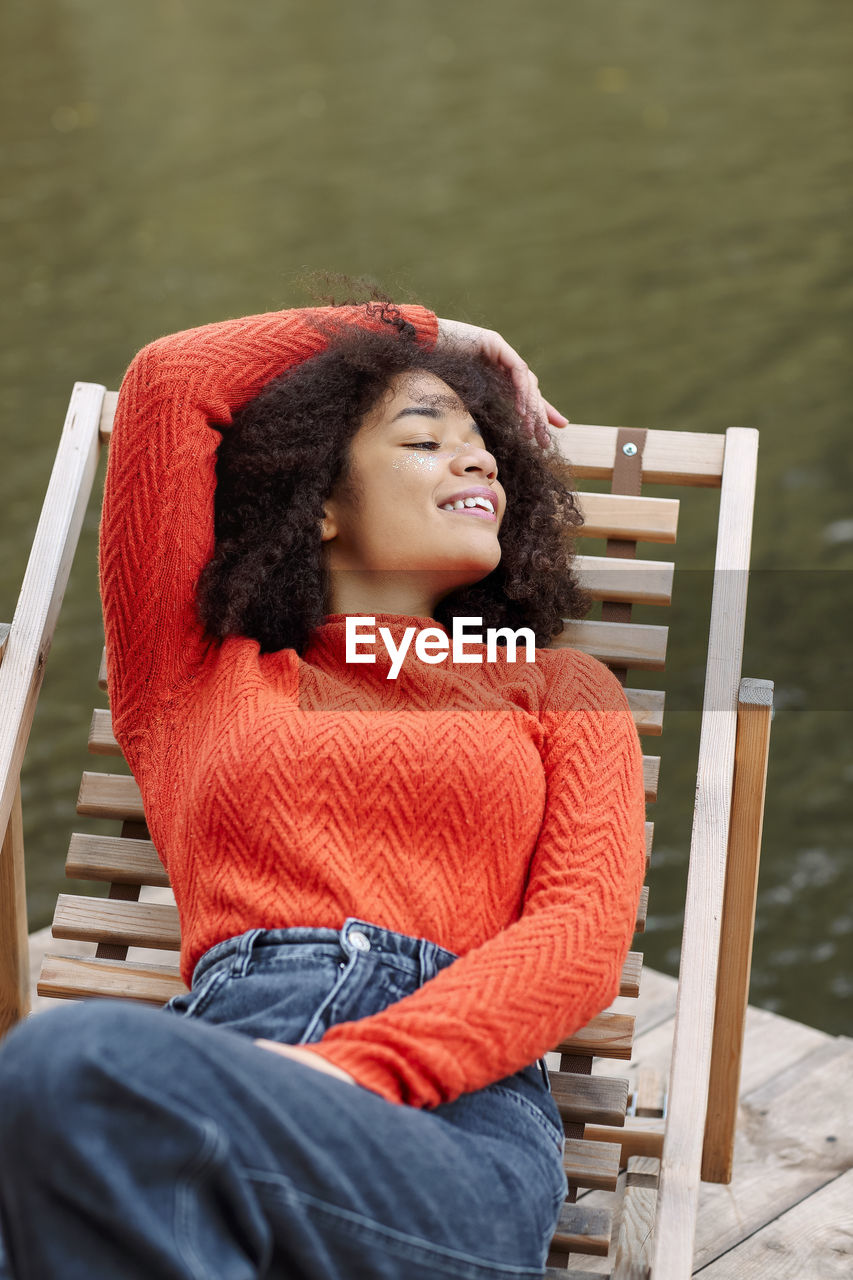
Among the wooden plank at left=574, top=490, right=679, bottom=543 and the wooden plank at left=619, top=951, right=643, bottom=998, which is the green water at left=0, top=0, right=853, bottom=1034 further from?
the wooden plank at left=619, top=951, right=643, bottom=998

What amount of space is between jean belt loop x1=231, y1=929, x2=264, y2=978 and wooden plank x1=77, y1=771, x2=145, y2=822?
914mm

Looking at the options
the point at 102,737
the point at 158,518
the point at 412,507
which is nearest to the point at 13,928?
the point at 102,737

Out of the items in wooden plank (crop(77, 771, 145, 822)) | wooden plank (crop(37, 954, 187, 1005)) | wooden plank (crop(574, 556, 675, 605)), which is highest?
wooden plank (crop(574, 556, 675, 605))

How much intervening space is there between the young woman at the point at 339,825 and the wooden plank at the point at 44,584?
0.41 m

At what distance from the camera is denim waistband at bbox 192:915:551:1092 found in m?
1.90

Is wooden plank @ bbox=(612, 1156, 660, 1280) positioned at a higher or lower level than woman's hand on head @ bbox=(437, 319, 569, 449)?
lower

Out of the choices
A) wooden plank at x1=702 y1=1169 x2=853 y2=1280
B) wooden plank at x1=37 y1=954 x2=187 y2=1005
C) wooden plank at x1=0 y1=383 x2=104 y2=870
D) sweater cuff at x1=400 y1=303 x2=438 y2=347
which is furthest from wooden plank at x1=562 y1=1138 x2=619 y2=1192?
sweater cuff at x1=400 y1=303 x2=438 y2=347

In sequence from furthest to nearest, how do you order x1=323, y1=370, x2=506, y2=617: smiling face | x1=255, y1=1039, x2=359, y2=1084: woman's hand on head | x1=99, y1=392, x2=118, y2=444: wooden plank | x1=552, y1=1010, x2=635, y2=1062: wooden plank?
x1=99, y1=392, x2=118, y2=444: wooden plank, x1=552, y1=1010, x2=635, y2=1062: wooden plank, x1=323, y1=370, x2=506, y2=617: smiling face, x1=255, y1=1039, x2=359, y2=1084: woman's hand on head

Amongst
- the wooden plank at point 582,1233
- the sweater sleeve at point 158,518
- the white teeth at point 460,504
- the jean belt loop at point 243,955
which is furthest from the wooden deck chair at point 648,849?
the jean belt loop at point 243,955

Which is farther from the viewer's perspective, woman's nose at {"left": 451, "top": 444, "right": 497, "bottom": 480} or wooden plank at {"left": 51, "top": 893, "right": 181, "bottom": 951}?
wooden plank at {"left": 51, "top": 893, "right": 181, "bottom": 951}

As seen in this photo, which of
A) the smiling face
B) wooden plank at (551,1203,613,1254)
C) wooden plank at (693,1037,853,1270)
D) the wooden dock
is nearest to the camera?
wooden plank at (551,1203,613,1254)

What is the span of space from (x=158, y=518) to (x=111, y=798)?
730mm

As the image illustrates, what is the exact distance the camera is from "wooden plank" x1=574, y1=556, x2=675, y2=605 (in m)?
2.86

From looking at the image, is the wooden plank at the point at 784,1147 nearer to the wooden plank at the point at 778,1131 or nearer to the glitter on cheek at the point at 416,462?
the wooden plank at the point at 778,1131
